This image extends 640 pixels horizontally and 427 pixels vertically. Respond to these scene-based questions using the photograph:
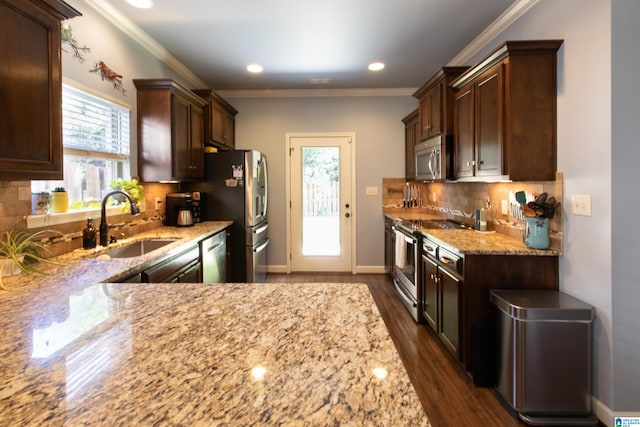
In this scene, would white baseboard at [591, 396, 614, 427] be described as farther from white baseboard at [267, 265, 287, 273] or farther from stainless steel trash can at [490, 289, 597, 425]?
white baseboard at [267, 265, 287, 273]

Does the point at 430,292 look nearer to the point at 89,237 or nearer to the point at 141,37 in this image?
the point at 89,237

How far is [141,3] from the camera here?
2576mm

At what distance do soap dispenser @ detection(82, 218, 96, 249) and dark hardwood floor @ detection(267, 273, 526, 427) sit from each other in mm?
2361

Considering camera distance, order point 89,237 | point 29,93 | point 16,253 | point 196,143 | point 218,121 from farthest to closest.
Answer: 1. point 218,121
2. point 196,143
3. point 89,237
4. point 16,253
5. point 29,93

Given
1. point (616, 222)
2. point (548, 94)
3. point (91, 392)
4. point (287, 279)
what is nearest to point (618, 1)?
point (548, 94)

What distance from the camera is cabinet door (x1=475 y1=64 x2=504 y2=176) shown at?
7.67 feet

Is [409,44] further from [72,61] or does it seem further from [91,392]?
[91,392]

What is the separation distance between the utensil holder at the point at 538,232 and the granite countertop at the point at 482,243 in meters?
0.04

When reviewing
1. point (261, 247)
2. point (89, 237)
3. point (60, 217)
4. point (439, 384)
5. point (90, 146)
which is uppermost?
point (90, 146)

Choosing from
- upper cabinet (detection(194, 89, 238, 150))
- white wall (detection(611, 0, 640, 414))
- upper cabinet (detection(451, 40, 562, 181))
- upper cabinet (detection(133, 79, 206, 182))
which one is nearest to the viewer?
white wall (detection(611, 0, 640, 414))

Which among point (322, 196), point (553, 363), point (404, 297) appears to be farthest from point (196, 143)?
point (553, 363)

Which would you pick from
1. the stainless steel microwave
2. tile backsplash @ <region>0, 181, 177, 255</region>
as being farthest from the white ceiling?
tile backsplash @ <region>0, 181, 177, 255</region>

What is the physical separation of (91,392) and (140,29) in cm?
327

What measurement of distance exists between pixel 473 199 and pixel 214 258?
105 inches
